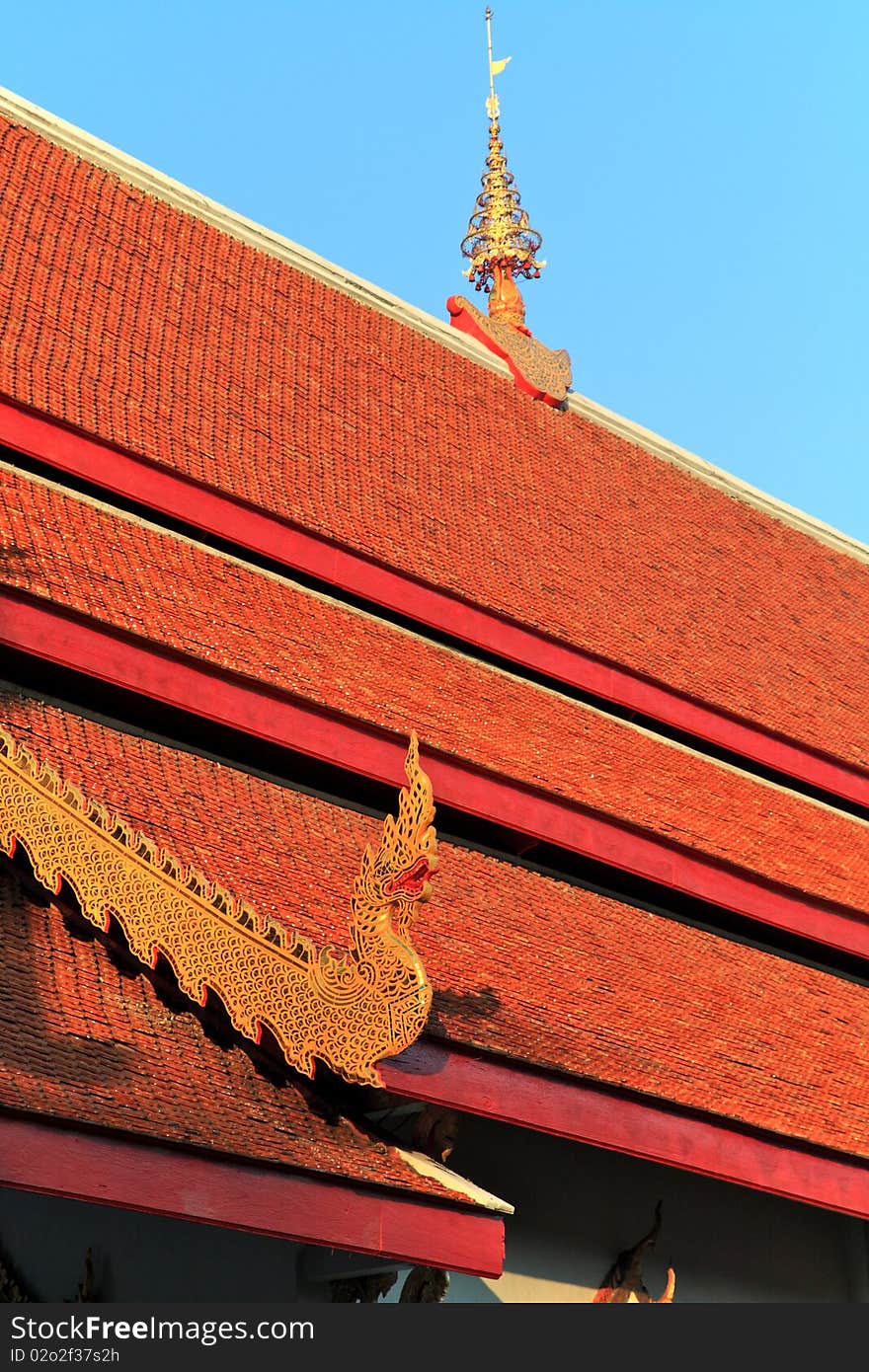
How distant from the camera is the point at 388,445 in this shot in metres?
12.9

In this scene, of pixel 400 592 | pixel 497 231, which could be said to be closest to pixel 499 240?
pixel 497 231

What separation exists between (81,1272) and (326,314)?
26.4 ft

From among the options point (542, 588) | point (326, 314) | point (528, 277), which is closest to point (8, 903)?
point (542, 588)

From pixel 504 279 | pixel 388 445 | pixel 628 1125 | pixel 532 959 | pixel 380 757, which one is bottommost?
pixel 628 1125

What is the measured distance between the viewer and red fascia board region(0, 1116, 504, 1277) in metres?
5.75

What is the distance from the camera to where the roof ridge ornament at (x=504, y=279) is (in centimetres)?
1536

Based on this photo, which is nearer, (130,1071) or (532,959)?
(130,1071)

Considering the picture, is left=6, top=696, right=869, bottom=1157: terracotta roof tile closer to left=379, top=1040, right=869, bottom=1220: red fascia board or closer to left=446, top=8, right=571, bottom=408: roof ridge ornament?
left=379, top=1040, right=869, bottom=1220: red fascia board

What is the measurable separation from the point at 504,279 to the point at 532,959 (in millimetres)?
10764

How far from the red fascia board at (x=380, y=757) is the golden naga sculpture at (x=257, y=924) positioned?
63.6 inches

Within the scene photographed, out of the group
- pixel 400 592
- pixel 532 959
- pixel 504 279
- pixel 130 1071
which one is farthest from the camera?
pixel 504 279

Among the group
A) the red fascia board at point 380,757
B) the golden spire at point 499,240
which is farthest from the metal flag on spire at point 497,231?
the red fascia board at point 380,757

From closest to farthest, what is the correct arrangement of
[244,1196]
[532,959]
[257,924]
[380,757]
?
[244,1196] → [257,924] → [532,959] → [380,757]

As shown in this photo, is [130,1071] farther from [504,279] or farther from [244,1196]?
[504,279]
